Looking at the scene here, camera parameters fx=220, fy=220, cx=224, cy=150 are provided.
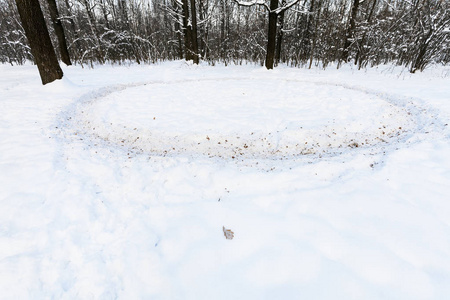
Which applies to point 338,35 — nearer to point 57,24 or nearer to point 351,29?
point 351,29

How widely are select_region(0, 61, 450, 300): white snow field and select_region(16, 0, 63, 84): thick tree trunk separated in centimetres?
282

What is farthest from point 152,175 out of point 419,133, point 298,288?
point 419,133

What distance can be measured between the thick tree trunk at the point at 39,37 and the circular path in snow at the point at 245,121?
7.48ft

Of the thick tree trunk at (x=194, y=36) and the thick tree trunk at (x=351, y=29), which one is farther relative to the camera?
the thick tree trunk at (x=194, y=36)

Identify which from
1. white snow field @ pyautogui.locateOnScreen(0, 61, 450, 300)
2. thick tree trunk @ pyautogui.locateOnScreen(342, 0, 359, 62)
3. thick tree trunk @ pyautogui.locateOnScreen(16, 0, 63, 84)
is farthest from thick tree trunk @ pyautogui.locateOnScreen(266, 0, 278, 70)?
thick tree trunk @ pyautogui.locateOnScreen(16, 0, 63, 84)

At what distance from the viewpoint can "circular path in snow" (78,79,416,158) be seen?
4973mm

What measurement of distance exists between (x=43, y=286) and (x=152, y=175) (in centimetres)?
186

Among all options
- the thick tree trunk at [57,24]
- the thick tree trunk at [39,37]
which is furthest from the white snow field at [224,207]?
the thick tree trunk at [57,24]

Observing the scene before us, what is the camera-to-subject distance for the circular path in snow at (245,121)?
16.3ft

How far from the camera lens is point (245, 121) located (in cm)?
604

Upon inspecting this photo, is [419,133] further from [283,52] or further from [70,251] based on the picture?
[283,52]

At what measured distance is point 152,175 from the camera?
3.58 meters

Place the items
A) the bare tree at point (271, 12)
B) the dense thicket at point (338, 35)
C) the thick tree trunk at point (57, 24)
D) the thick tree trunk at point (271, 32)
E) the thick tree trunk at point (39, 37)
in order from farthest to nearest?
the thick tree trunk at point (57, 24) → the thick tree trunk at point (271, 32) → the dense thicket at point (338, 35) → the bare tree at point (271, 12) → the thick tree trunk at point (39, 37)

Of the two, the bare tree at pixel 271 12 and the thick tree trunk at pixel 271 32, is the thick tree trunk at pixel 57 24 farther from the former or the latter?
the thick tree trunk at pixel 271 32
